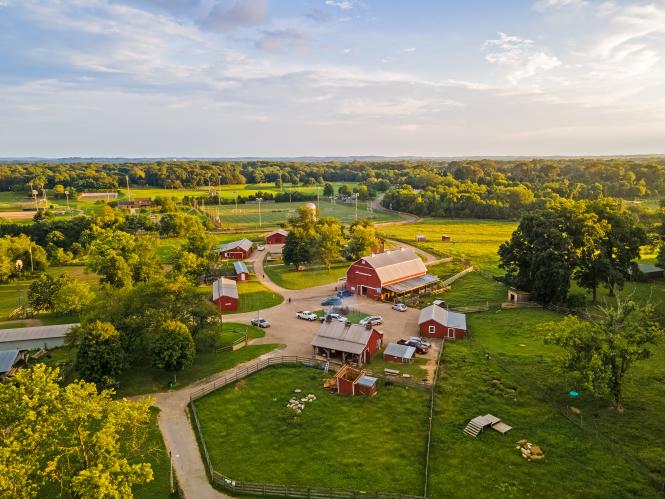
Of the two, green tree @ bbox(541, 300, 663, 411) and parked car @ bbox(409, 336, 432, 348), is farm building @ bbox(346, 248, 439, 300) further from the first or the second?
green tree @ bbox(541, 300, 663, 411)

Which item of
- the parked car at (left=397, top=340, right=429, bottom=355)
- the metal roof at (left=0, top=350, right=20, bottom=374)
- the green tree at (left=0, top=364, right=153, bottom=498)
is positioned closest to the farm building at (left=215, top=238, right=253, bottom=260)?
the metal roof at (left=0, top=350, right=20, bottom=374)

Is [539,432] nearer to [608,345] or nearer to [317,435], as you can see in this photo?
[608,345]

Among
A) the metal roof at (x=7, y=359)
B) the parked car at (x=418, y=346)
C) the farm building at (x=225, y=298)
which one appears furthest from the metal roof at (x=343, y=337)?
the metal roof at (x=7, y=359)

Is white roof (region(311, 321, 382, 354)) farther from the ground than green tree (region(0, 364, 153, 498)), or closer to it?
closer to it

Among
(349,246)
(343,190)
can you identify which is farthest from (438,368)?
(343,190)

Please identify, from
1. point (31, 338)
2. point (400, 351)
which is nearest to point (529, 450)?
point (400, 351)

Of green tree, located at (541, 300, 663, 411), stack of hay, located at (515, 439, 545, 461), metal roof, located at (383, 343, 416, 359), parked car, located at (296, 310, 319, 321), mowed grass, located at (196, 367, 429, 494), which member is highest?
green tree, located at (541, 300, 663, 411)

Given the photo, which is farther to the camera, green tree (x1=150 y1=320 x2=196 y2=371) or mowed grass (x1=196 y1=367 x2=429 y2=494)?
green tree (x1=150 y1=320 x2=196 y2=371)

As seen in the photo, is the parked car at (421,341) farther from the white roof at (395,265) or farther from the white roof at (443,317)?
the white roof at (395,265)
